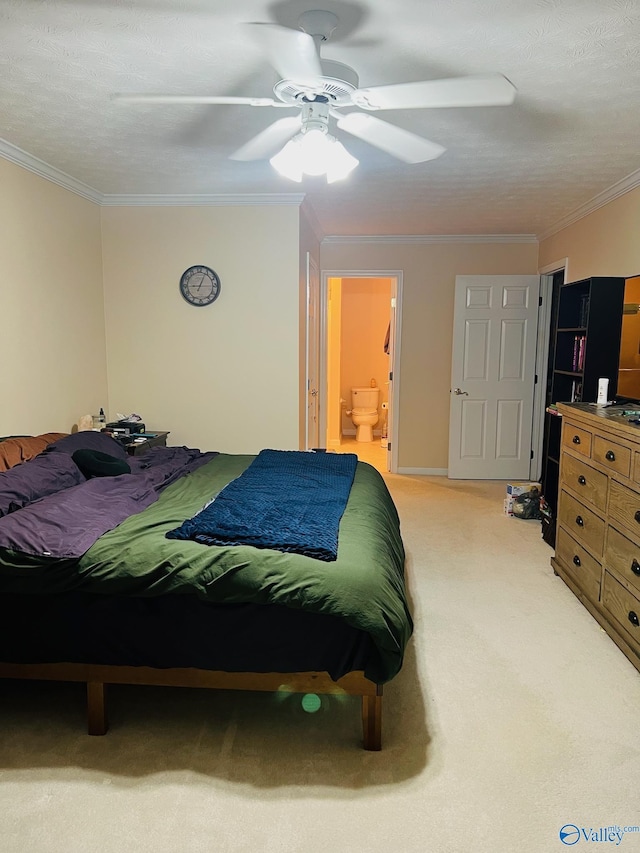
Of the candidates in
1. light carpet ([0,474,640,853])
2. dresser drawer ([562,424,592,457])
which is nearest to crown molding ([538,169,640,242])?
dresser drawer ([562,424,592,457])

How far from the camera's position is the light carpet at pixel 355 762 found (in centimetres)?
173

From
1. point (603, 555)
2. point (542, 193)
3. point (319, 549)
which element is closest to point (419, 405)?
point (542, 193)

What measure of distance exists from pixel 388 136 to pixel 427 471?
4.31 metres

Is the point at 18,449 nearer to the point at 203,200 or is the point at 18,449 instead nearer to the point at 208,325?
the point at 208,325

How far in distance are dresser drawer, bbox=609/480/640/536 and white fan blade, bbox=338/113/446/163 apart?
176 centimetres

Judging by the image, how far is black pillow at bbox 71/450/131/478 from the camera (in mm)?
3049

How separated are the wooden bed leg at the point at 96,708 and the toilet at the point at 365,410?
6.27 metres

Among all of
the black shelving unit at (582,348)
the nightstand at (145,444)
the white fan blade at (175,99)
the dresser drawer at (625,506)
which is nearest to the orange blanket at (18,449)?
the nightstand at (145,444)

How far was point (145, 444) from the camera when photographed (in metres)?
4.23

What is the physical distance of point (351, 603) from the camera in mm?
1938

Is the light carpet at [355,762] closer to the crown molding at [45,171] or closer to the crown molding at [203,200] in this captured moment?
the crown molding at [45,171]

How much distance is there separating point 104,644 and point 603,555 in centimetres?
236

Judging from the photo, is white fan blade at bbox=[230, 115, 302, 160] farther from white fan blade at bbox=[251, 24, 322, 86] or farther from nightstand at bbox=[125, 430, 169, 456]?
nightstand at bbox=[125, 430, 169, 456]

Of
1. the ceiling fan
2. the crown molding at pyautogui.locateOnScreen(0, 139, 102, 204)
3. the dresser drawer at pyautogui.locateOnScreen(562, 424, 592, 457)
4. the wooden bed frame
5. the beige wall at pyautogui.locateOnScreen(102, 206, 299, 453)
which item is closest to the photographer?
the ceiling fan
